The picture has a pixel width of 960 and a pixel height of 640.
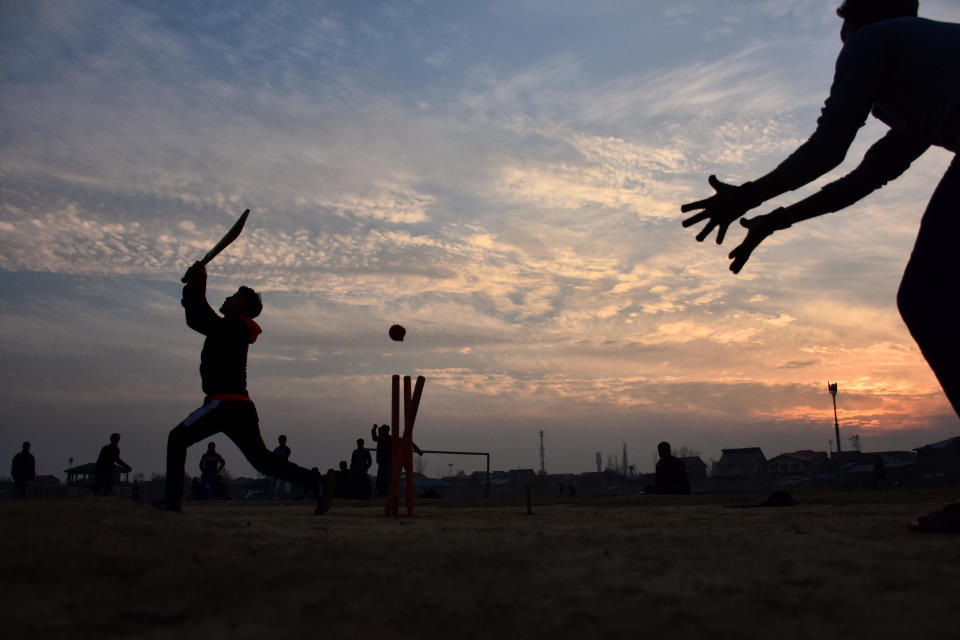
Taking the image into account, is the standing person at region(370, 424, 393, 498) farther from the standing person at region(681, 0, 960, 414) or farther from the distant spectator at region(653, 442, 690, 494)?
the standing person at region(681, 0, 960, 414)

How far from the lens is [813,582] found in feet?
7.06

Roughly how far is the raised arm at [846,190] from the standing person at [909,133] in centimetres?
20

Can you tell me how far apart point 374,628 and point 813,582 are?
1.29 metres

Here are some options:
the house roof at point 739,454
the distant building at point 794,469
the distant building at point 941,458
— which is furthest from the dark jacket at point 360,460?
the house roof at point 739,454

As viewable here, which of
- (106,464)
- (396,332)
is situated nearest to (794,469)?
(106,464)

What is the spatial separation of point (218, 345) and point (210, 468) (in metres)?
15.2

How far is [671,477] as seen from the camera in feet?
44.9

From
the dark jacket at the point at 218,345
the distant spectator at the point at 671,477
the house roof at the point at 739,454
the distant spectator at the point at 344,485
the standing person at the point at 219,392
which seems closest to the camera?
the standing person at the point at 219,392

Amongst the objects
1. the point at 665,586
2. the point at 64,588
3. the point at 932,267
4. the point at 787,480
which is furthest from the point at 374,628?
the point at 787,480

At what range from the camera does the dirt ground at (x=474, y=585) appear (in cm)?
181

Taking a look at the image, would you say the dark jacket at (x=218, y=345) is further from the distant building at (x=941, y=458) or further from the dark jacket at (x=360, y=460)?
the distant building at (x=941, y=458)

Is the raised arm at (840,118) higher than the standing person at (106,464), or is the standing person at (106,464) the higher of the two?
the raised arm at (840,118)

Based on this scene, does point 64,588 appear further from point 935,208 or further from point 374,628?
point 935,208

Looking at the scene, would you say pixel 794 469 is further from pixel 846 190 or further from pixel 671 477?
pixel 846 190
